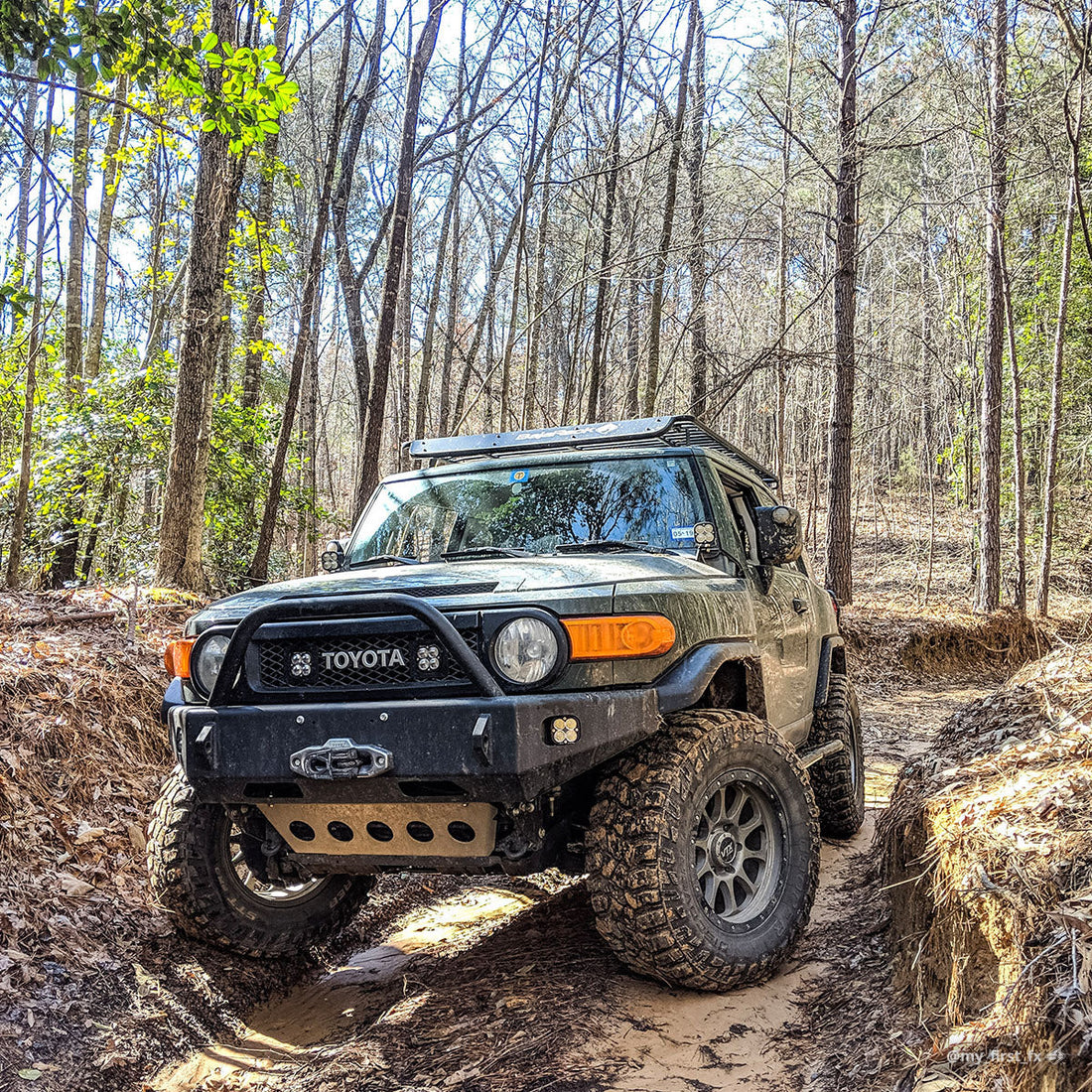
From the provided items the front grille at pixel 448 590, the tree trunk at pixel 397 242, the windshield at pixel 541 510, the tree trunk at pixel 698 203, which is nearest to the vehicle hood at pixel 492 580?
the front grille at pixel 448 590

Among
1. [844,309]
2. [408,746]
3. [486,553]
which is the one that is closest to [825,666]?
[486,553]

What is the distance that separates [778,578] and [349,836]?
2595mm

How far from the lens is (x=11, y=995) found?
3506 mm

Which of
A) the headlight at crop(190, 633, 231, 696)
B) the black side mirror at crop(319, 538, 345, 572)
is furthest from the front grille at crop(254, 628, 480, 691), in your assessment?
the black side mirror at crop(319, 538, 345, 572)

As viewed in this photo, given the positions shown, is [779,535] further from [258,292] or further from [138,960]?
[258,292]

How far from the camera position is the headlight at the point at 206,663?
3.41 m

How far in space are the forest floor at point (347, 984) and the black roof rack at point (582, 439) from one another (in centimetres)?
221

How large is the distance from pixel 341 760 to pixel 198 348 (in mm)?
6681

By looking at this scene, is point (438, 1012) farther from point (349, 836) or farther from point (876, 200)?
point (876, 200)

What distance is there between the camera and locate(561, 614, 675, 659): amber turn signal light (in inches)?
120

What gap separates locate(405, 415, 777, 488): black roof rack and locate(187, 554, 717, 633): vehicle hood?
76 centimetres

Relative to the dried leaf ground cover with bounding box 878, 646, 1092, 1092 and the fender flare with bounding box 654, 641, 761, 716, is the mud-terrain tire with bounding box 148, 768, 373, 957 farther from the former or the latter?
the dried leaf ground cover with bounding box 878, 646, 1092, 1092

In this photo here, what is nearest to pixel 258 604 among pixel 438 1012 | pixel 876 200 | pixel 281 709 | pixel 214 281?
pixel 281 709

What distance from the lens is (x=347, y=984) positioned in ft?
13.3
